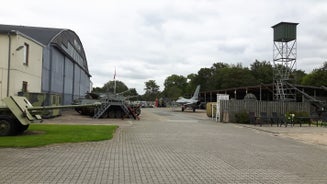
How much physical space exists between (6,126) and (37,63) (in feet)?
60.0

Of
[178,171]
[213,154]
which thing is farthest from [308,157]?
[178,171]

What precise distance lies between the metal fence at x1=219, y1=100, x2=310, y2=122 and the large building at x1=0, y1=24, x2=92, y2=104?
16.3 meters

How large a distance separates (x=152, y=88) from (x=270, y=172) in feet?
543

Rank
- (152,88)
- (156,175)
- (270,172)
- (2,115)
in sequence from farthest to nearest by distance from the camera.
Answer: (152,88)
(2,115)
(270,172)
(156,175)

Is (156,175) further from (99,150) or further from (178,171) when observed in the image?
(99,150)

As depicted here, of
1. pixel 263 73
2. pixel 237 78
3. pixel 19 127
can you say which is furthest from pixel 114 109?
pixel 263 73

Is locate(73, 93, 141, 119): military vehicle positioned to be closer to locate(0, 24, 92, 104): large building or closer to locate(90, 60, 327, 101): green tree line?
locate(0, 24, 92, 104): large building

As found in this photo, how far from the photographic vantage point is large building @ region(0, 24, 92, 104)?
28062 millimetres

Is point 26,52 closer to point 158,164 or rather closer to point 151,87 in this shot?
point 158,164

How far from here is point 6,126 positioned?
53.7 feet

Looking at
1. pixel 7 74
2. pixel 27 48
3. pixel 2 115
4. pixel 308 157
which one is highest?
pixel 27 48

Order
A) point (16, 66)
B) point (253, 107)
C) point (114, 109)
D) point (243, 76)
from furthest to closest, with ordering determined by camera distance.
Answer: point (243, 76) → point (114, 109) → point (253, 107) → point (16, 66)

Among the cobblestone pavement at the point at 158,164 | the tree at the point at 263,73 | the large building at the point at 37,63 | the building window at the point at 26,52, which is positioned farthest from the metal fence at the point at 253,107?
the tree at the point at 263,73

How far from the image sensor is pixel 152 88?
175 m
